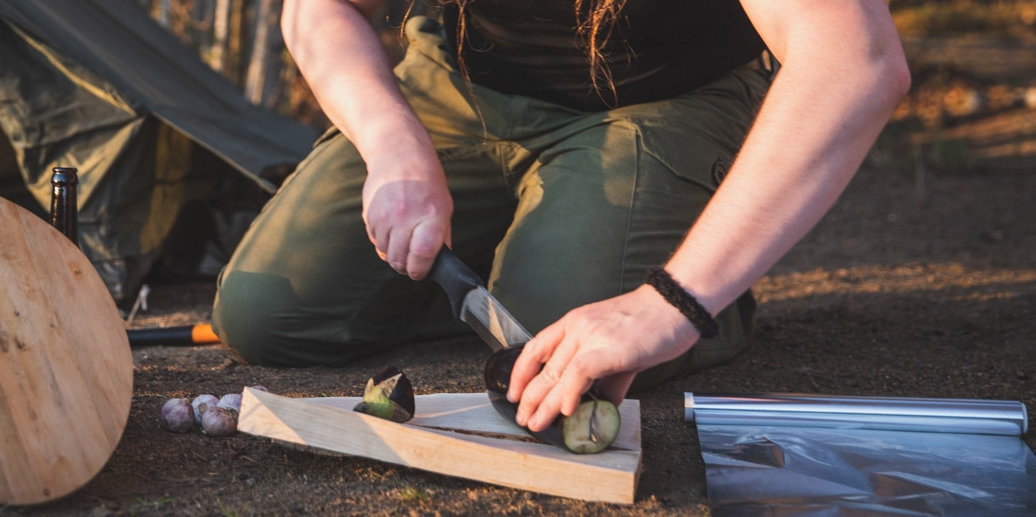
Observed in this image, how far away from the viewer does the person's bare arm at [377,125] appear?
1.59 m

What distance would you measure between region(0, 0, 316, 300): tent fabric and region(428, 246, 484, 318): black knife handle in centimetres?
141

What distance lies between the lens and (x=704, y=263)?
1328 mm

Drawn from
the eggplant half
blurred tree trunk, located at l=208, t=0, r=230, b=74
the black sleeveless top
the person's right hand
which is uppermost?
→ the black sleeveless top

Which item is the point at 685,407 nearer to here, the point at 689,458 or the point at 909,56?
the point at 689,458

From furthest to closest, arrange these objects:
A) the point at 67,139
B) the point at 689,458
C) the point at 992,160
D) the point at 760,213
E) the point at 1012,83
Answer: the point at 1012,83
the point at 992,160
the point at 67,139
the point at 689,458
the point at 760,213

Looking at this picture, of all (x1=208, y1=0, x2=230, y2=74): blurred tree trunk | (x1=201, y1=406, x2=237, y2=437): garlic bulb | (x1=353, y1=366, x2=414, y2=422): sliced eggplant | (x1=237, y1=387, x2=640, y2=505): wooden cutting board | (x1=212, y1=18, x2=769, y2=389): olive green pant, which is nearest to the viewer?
(x1=237, y1=387, x2=640, y2=505): wooden cutting board

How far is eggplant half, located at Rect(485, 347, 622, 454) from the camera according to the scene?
1430 millimetres

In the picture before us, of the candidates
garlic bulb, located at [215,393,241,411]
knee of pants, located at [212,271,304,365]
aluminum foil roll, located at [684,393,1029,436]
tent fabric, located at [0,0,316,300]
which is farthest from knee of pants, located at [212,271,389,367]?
aluminum foil roll, located at [684,393,1029,436]

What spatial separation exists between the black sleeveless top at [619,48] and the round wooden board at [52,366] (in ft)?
3.54

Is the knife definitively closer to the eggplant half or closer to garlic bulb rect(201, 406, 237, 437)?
the eggplant half

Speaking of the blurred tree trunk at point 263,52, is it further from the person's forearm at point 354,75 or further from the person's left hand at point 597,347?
the person's left hand at point 597,347

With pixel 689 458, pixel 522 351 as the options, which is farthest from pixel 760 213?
pixel 689 458

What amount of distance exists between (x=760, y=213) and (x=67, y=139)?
7.23ft

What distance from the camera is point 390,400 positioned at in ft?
4.97
